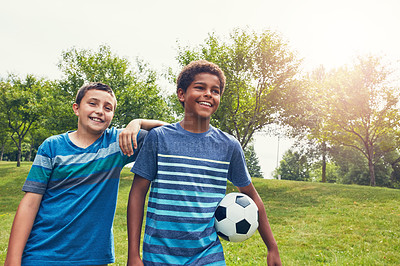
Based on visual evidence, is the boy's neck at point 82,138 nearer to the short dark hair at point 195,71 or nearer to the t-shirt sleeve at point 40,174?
the t-shirt sleeve at point 40,174

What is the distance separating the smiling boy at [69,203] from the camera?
7.27 ft

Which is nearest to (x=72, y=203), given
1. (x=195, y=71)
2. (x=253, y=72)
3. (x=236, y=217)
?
(x=236, y=217)

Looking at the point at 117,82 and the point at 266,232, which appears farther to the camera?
the point at 117,82

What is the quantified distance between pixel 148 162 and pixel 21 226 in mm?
1107

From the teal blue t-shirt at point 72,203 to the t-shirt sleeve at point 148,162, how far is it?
1.54ft

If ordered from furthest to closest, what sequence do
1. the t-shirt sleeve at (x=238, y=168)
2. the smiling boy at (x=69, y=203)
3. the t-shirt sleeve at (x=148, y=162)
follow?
1. the t-shirt sleeve at (x=238, y=168)
2. the smiling boy at (x=69, y=203)
3. the t-shirt sleeve at (x=148, y=162)

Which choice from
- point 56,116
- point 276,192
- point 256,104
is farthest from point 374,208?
point 56,116

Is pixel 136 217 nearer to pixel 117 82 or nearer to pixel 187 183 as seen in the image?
pixel 187 183

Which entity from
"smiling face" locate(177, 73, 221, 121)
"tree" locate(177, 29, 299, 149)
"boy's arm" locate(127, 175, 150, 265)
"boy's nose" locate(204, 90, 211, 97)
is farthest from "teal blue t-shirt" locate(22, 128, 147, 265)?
"tree" locate(177, 29, 299, 149)

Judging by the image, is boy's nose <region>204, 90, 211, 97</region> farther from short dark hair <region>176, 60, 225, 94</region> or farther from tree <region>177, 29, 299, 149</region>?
tree <region>177, 29, 299, 149</region>

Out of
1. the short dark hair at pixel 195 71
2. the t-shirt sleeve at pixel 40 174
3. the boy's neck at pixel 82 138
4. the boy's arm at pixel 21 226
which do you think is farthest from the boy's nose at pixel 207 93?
the boy's arm at pixel 21 226

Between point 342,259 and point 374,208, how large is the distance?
7.37 meters

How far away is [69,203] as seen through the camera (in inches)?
90.6

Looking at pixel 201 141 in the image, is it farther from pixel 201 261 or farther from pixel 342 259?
pixel 342 259
